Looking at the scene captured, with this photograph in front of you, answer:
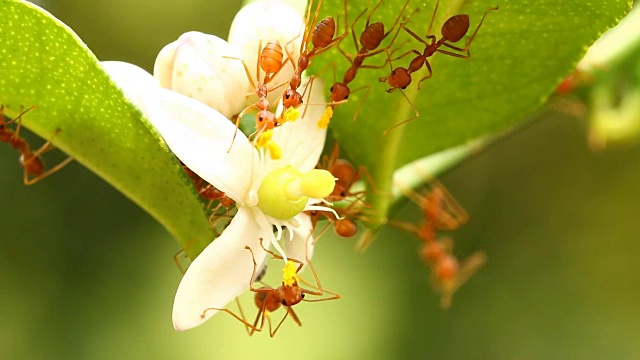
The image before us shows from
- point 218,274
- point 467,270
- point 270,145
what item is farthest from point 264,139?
point 467,270

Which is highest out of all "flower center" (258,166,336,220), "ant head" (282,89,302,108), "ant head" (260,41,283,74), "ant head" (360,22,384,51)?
"ant head" (360,22,384,51)

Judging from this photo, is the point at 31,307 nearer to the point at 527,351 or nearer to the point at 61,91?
the point at 527,351

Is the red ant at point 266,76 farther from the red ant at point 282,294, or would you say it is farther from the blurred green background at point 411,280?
the blurred green background at point 411,280

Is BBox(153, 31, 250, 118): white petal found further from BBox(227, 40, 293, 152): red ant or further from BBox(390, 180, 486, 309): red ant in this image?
BBox(390, 180, 486, 309): red ant

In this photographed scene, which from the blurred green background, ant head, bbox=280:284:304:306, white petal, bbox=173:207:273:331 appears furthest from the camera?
the blurred green background

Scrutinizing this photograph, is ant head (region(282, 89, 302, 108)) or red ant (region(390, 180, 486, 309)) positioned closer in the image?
ant head (region(282, 89, 302, 108))

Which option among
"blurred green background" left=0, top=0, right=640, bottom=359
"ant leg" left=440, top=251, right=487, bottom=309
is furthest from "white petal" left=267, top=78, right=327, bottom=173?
"blurred green background" left=0, top=0, right=640, bottom=359

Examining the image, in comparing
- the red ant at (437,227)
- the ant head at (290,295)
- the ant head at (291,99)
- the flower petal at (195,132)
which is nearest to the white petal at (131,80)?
the flower petal at (195,132)

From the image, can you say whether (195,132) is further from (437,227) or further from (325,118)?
(437,227)
